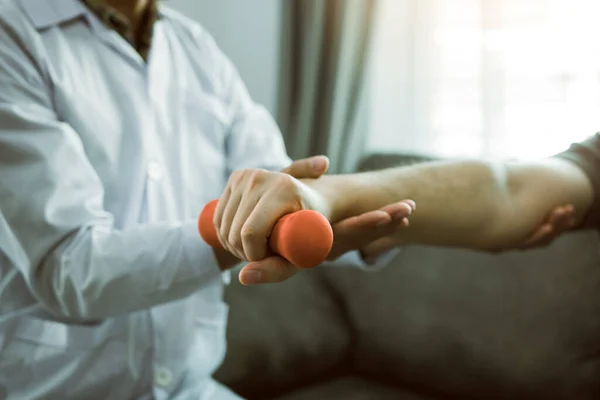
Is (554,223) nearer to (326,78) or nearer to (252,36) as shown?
(326,78)

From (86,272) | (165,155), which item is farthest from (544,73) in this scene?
(86,272)

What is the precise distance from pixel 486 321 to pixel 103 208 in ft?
2.68

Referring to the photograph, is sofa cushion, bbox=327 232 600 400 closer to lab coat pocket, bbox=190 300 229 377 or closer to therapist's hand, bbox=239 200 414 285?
lab coat pocket, bbox=190 300 229 377

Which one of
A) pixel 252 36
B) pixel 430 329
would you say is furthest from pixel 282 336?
pixel 252 36

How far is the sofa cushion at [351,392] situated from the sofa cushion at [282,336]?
25 millimetres

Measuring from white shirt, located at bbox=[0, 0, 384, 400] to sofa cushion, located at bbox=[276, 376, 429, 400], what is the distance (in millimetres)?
380

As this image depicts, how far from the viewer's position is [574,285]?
117cm

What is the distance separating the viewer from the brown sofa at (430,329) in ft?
3.83

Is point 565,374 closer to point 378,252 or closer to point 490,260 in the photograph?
point 490,260

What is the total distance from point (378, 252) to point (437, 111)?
857mm

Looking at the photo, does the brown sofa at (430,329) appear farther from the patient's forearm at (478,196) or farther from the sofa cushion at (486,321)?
the patient's forearm at (478,196)

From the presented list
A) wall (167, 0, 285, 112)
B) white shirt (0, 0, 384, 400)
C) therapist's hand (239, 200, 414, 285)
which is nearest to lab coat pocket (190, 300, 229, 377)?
white shirt (0, 0, 384, 400)

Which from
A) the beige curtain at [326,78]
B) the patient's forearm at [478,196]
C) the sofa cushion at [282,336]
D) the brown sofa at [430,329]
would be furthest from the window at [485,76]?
the sofa cushion at [282,336]

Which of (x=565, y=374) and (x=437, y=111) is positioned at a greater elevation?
(x=437, y=111)
